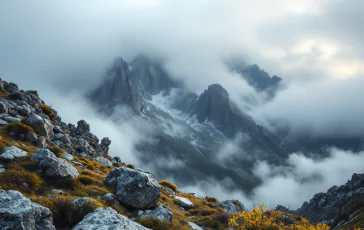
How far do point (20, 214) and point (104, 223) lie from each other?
2813 millimetres

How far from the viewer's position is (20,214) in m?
7.95

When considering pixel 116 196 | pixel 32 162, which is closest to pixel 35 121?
pixel 32 162

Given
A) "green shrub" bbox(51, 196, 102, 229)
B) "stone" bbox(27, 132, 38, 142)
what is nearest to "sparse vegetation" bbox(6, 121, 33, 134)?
"stone" bbox(27, 132, 38, 142)

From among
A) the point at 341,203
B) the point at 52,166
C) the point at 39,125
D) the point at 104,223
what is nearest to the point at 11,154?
the point at 52,166

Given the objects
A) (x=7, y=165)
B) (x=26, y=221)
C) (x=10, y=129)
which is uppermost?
(x=10, y=129)

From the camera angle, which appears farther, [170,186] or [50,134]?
[170,186]

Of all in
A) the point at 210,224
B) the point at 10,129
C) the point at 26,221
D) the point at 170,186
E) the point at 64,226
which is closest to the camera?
the point at 26,221

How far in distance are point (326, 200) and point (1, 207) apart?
9357 inches

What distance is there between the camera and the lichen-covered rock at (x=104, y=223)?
28.5 feet

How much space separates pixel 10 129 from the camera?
2633 centimetres

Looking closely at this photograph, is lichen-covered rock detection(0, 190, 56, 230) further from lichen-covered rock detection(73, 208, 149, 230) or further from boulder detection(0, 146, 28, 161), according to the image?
boulder detection(0, 146, 28, 161)

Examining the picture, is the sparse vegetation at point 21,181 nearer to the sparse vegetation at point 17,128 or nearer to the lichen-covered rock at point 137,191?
the lichen-covered rock at point 137,191

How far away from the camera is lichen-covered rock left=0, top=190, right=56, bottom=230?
305 inches

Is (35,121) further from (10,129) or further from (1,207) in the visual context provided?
(1,207)
